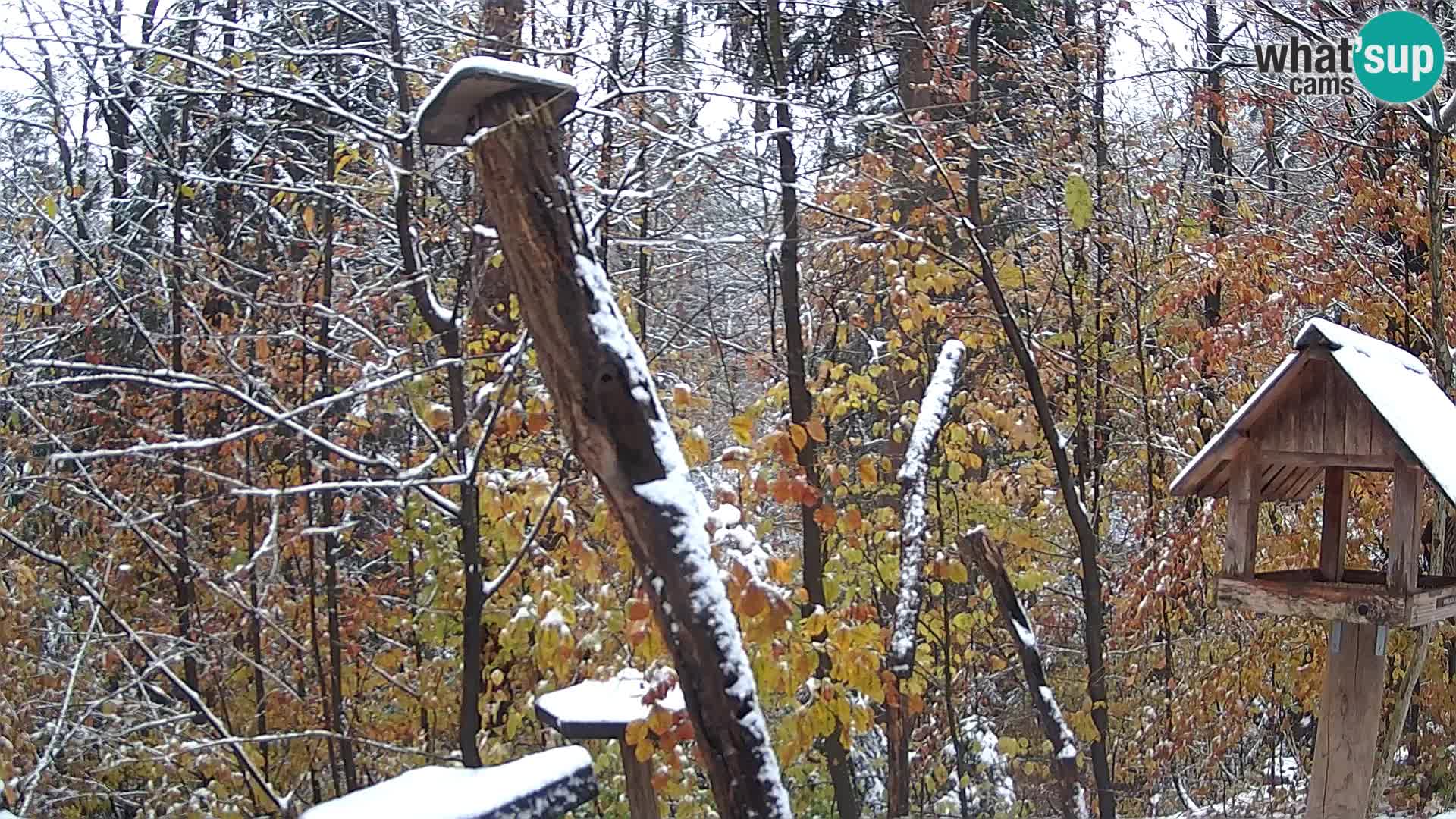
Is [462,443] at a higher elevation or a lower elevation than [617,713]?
higher

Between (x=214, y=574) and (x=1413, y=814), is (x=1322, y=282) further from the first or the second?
(x=214, y=574)

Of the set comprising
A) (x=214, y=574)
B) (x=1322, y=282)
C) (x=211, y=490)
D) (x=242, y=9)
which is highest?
(x=242, y=9)

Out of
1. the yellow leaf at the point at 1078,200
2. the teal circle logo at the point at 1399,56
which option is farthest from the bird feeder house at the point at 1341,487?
the teal circle logo at the point at 1399,56

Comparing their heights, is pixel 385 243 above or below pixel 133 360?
above

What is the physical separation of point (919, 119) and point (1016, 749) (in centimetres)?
358

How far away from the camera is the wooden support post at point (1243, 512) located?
11.4 ft

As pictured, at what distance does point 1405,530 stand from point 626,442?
7.72 ft

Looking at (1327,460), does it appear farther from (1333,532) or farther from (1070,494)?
(1070,494)

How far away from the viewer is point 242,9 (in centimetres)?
508

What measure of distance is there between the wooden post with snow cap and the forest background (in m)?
1.53

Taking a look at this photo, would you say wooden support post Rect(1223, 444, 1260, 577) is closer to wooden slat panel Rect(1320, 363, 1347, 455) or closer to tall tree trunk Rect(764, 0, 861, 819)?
wooden slat panel Rect(1320, 363, 1347, 455)

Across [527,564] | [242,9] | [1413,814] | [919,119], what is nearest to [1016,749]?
[1413,814]

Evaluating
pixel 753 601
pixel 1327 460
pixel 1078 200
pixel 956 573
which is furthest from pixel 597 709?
pixel 1078 200

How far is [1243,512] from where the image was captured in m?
3.51
